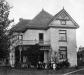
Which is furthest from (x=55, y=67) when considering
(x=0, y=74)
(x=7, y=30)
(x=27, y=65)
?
(x=7, y=30)

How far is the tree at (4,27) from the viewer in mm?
14773

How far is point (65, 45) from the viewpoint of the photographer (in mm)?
40562

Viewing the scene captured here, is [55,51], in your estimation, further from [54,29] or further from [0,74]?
[0,74]

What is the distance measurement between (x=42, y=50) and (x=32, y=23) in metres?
5.46

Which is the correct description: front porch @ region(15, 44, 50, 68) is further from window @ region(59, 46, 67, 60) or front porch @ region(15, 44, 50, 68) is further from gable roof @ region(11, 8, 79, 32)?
gable roof @ region(11, 8, 79, 32)

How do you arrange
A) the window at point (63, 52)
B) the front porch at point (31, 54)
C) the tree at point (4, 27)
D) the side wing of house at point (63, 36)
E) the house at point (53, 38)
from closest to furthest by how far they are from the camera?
the tree at point (4, 27), the front porch at point (31, 54), the house at point (53, 38), the side wing of house at point (63, 36), the window at point (63, 52)

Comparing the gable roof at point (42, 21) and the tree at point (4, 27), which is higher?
the gable roof at point (42, 21)

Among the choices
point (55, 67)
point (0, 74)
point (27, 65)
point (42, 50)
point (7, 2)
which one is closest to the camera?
point (7, 2)

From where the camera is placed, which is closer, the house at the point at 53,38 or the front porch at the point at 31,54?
the front porch at the point at 31,54

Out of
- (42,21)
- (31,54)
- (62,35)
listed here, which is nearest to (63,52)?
(62,35)

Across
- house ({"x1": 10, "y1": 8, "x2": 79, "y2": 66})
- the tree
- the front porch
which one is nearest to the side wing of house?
house ({"x1": 10, "y1": 8, "x2": 79, "y2": 66})

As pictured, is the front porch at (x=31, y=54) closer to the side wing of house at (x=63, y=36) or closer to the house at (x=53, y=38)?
the house at (x=53, y=38)

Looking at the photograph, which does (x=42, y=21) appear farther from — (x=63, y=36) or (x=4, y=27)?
(x=4, y=27)

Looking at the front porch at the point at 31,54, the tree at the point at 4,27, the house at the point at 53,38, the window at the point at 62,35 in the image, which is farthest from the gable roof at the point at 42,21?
the tree at the point at 4,27
